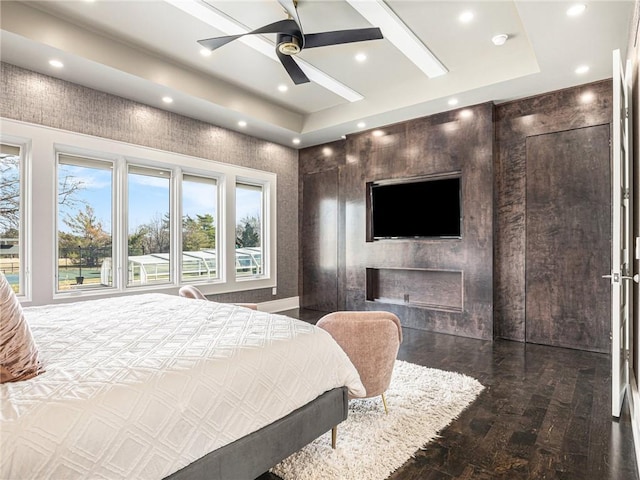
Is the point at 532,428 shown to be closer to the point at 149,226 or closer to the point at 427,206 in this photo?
the point at 427,206

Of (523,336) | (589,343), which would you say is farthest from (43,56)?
(589,343)

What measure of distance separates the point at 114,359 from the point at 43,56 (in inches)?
131

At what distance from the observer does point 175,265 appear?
4930 millimetres

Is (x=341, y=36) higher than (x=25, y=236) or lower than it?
higher

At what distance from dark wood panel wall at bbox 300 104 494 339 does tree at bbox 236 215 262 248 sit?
140 cm

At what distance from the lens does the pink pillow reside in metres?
1.25

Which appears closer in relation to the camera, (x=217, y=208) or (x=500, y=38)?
(x=500, y=38)

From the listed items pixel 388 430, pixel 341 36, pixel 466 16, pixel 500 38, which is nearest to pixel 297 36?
pixel 341 36

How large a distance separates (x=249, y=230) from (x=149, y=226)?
1.66m

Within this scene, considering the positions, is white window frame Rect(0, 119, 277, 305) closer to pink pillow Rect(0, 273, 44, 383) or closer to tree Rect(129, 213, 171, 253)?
tree Rect(129, 213, 171, 253)

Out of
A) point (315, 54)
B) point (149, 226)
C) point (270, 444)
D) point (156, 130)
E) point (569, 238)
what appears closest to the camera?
point (270, 444)

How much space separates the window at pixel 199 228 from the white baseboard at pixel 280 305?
1012 millimetres

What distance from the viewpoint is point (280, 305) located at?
6.25 meters

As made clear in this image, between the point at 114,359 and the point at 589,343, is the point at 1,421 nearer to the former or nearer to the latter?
the point at 114,359
